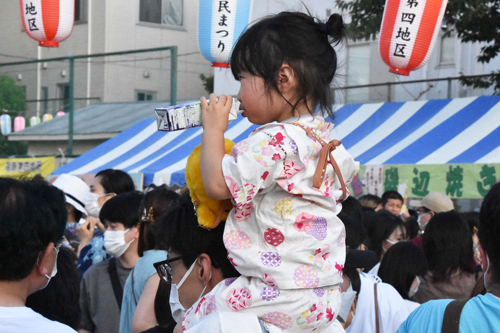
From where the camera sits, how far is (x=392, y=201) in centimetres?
739

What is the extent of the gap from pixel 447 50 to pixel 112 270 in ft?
52.5

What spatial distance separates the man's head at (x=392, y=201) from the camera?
24.2 feet

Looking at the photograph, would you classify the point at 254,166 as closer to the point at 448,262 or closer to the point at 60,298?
the point at 60,298

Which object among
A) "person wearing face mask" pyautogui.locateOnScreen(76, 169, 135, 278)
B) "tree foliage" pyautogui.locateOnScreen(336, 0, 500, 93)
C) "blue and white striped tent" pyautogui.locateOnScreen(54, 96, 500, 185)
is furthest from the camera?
"tree foliage" pyautogui.locateOnScreen(336, 0, 500, 93)

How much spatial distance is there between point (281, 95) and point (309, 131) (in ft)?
0.52

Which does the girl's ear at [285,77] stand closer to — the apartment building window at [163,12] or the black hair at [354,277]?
the black hair at [354,277]

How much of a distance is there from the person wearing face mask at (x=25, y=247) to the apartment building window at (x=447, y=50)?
17.2 m

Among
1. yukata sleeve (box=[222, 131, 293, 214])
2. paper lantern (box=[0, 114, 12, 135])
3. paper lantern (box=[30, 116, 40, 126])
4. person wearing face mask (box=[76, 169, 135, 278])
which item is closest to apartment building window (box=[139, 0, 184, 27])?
paper lantern (box=[30, 116, 40, 126])

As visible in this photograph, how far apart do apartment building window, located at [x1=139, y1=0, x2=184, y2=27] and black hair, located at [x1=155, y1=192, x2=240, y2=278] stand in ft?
60.1

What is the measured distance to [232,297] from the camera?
1.71 metres

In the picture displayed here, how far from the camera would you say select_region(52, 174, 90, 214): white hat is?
5.40m

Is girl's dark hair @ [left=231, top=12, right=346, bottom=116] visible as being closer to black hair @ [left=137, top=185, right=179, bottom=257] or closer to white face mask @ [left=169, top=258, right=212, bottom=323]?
white face mask @ [left=169, top=258, right=212, bottom=323]

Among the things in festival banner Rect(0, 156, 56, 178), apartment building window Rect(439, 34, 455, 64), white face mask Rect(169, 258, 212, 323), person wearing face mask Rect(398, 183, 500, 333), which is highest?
apartment building window Rect(439, 34, 455, 64)

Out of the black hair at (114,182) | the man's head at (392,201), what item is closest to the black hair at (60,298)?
the black hair at (114,182)
